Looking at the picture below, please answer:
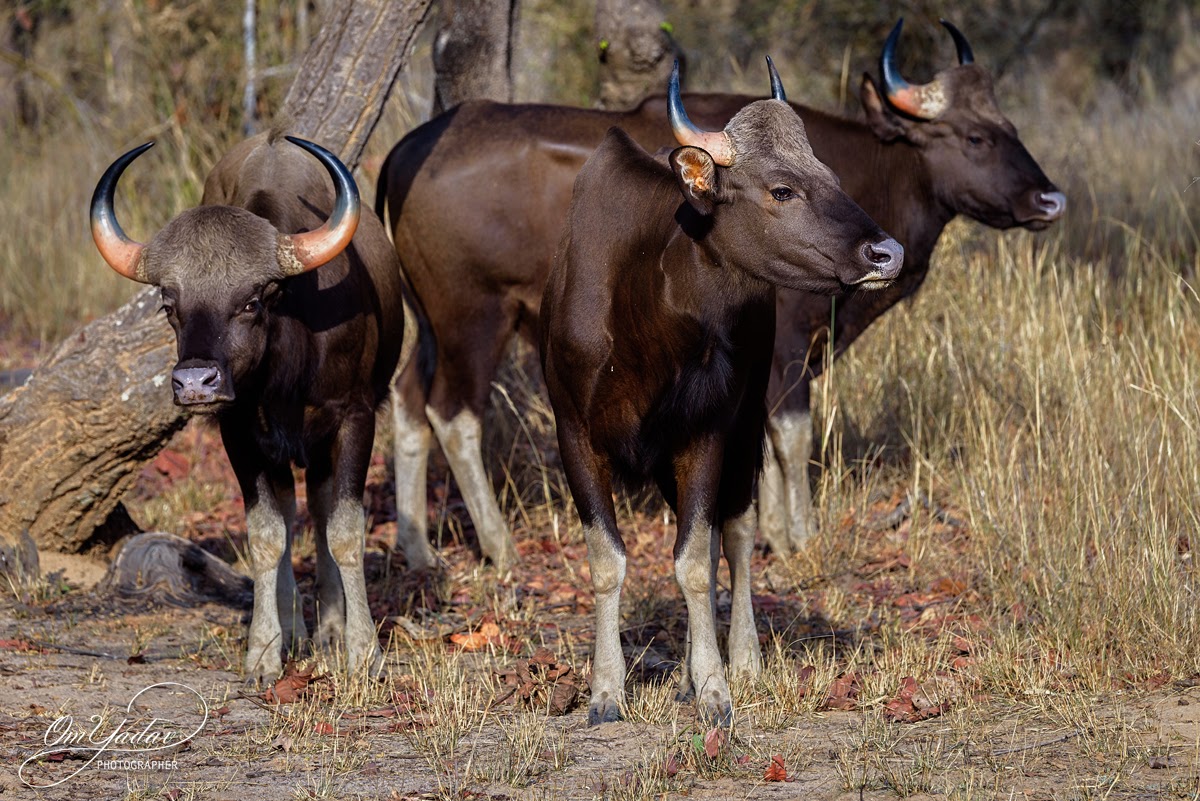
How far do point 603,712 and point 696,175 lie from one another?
196 cm

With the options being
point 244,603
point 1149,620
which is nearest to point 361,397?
point 244,603

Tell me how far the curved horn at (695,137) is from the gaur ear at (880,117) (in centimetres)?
358

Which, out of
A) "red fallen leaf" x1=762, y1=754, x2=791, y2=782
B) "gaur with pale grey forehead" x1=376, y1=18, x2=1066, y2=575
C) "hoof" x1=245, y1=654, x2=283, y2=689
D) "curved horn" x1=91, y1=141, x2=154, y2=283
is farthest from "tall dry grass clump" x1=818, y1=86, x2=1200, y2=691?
"curved horn" x1=91, y1=141, x2=154, y2=283

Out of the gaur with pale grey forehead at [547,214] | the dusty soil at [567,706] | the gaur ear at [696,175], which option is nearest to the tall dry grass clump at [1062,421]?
the dusty soil at [567,706]

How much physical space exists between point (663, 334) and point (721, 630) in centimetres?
186

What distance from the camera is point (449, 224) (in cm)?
774

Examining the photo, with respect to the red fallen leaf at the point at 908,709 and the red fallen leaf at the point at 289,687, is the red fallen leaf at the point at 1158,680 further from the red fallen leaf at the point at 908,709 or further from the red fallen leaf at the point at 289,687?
the red fallen leaf at the point at 289,687

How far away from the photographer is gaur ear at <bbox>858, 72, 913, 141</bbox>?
8289 millimetres

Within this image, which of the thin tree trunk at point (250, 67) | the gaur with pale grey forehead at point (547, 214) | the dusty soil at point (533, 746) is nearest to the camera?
the dusty soil at point (533, 746)

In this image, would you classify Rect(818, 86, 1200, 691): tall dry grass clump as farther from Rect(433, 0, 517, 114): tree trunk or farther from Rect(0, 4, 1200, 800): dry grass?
Rect(433, 0, 517, 114): tree trunk

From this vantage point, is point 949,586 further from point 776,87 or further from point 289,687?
point 289,687

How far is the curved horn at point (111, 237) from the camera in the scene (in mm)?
5621
